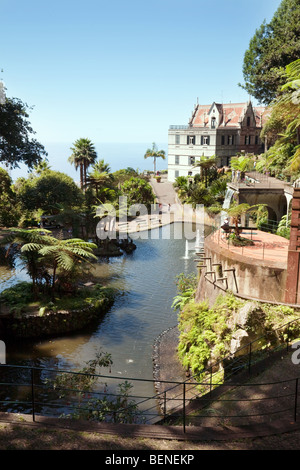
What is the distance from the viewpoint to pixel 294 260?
1336cm

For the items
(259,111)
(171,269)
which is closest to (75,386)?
(171,269)

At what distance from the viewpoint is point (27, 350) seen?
56.0 feet

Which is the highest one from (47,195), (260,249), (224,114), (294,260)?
(224,114)

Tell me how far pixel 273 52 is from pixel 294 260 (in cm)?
3201

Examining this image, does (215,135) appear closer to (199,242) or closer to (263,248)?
(199,242)

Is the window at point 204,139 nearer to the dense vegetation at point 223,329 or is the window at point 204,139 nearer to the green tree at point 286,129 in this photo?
the green tree at point 286,129

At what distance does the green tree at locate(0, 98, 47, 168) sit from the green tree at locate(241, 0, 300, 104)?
22.9 metres

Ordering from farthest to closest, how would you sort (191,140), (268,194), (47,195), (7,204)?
(191,140) < (7,204) < (47,195) < (268,194)

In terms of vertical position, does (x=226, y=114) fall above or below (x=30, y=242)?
above

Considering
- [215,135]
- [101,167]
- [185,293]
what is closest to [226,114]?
[215,135]

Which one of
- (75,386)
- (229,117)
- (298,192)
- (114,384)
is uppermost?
(229,117)

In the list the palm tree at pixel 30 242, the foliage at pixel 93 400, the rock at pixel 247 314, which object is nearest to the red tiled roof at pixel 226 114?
the palm tree at pixel 30 242
